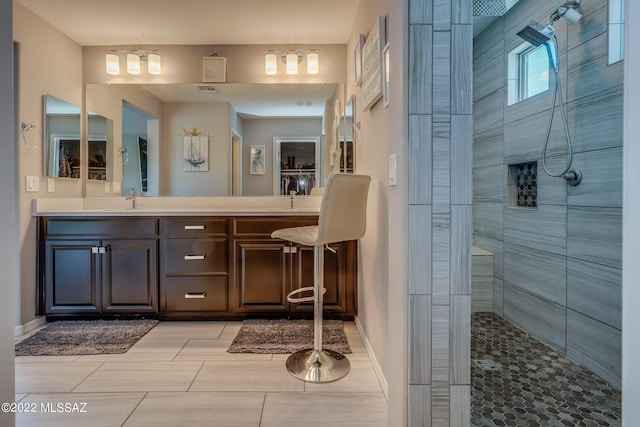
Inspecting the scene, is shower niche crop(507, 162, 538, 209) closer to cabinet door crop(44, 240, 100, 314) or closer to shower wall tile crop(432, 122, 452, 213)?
shower wall tile crop(432, 122, 452, 213)

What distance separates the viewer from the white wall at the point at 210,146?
311 centimetres

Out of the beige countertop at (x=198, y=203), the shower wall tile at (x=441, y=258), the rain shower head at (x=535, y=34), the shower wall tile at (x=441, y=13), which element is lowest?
the shower wall tile at (x=441, y=258)

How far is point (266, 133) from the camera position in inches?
123

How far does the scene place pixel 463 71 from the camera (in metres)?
1.16

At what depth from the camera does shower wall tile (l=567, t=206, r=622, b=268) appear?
1668 millimetres

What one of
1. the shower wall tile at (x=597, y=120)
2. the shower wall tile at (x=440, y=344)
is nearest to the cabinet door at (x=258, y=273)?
the shower wall tile at (x=440, y=344)

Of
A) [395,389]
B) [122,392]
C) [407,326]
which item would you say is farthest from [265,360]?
[407,326]

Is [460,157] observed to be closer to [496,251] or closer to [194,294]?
[496,251]

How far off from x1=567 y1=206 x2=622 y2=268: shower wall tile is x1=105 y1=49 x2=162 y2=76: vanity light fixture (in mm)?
3566

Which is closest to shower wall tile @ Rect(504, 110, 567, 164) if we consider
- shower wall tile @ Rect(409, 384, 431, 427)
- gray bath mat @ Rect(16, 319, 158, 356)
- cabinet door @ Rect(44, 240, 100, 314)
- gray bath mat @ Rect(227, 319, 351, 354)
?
shower wall tile @ Rect(409, 384, 431, 427)

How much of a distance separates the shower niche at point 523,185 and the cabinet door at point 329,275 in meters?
1.40

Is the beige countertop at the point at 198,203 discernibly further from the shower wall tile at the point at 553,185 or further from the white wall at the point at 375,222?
the shower wall tile at the point at 553,185

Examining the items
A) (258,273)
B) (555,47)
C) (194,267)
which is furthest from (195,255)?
(555,47)

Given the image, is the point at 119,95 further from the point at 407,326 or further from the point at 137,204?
the point at 407,326
